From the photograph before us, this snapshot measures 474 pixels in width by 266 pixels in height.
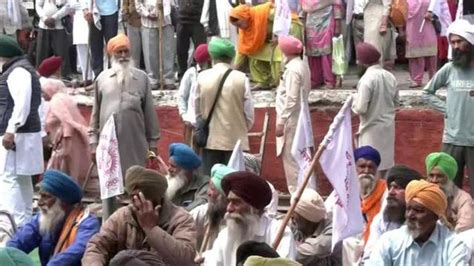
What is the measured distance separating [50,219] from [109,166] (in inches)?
101

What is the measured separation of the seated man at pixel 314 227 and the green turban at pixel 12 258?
3.35m

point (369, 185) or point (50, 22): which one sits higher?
point (50, 22)

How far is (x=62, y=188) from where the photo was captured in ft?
34.1

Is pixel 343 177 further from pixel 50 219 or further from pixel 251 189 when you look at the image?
pixel 50 219

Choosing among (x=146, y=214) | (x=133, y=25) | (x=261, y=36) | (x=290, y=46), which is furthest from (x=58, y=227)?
(x=133, y=25)

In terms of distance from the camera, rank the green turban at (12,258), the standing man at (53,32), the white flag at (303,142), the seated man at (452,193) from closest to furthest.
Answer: the green turban at (12,258), the seated man at (452,193), the white flag at (303,142), the standing man at (53,32)

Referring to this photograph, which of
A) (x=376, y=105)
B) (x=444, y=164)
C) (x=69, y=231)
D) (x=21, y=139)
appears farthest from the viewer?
(x=376, y=105)

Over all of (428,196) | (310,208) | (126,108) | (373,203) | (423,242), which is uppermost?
(428,196)

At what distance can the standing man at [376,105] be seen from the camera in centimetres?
1442

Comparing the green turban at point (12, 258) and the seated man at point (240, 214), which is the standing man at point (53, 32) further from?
the green turban at point (12, 258)

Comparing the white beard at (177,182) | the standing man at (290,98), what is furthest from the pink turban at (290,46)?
the white beard at (177,182)

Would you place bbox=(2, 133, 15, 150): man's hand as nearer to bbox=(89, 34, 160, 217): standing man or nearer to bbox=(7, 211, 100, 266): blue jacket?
bbox=(89, 34, 160, 217): standing man

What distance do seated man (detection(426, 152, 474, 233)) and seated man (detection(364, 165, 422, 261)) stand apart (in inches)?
11.5

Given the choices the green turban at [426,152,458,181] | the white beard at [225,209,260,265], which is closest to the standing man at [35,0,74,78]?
the green turban at [426,152,458,181]
